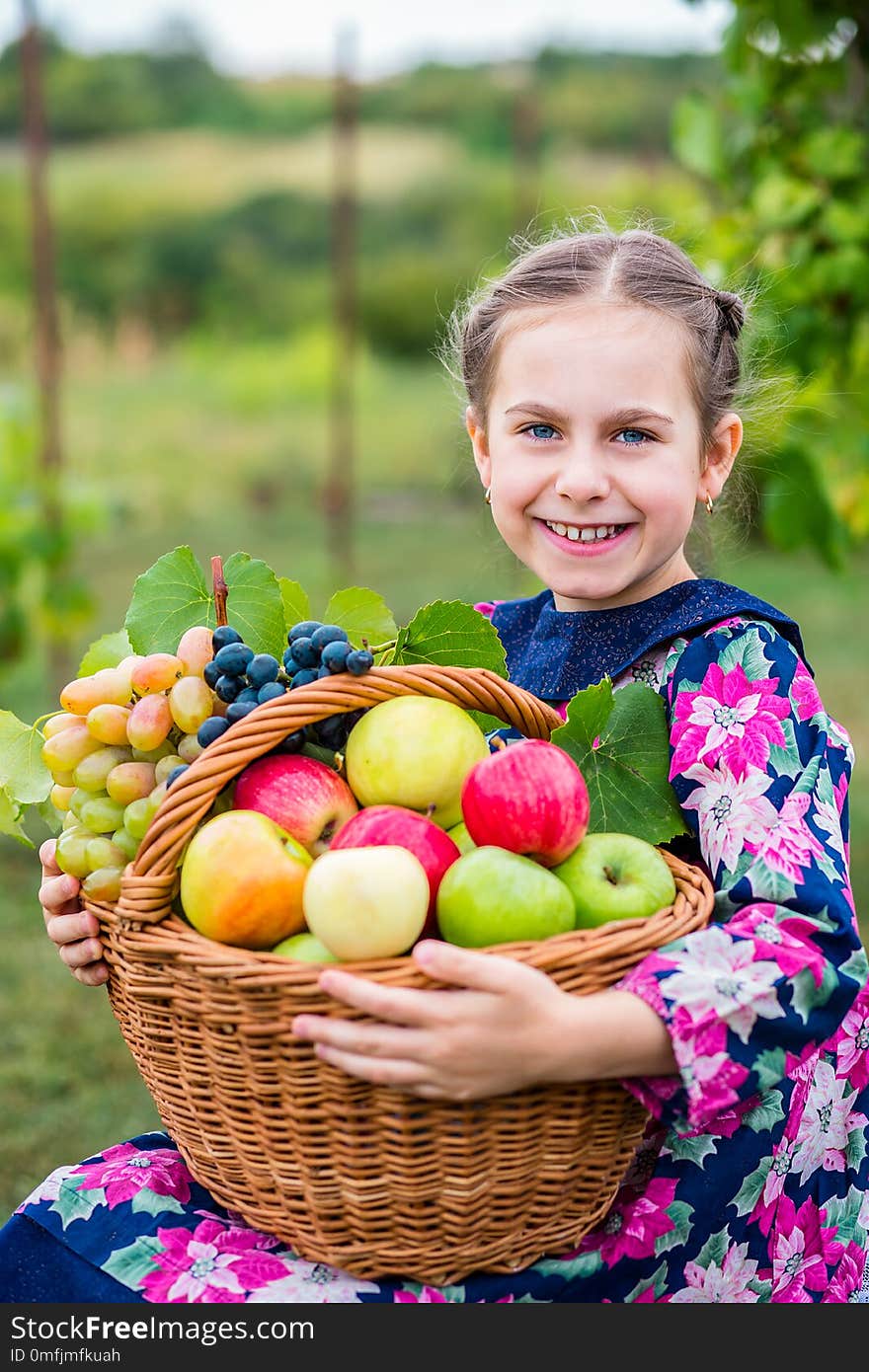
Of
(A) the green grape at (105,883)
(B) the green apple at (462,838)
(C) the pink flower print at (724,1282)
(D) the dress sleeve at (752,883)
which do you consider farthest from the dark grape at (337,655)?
(C) the pink flower print at (724,1282)

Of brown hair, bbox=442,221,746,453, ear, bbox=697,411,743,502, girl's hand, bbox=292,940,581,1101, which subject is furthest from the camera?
ear, bbox=697,411,743,502

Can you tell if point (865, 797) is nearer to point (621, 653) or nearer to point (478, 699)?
point (621, 653)

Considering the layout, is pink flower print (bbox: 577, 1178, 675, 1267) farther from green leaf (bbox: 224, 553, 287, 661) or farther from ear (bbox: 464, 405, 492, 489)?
ear (bbox: 464, 405, 492, 489)

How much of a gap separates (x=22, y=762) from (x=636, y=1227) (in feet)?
2.95

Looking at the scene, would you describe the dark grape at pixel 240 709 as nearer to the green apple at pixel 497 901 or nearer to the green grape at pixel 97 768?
the green grape at pixel 97 768

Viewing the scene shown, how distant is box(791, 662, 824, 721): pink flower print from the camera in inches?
65.1

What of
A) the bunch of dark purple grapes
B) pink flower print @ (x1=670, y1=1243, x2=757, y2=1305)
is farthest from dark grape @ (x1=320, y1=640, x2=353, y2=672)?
pink flower print @ (x1=670, y1=1243, x2=757, y2=1305)

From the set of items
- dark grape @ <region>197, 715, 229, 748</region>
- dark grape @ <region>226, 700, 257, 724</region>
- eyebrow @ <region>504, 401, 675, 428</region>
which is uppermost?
eyebrow @ <region>504, 401, 675, 428</region>

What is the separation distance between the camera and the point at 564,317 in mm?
1795

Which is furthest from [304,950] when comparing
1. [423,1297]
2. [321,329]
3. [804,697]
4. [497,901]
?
[321,329]

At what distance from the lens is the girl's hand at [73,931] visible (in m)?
1.48

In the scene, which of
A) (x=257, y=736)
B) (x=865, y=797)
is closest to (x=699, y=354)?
(x=257, y=736)

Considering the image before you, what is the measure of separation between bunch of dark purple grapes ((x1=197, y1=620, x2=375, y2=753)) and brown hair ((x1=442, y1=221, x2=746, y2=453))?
2.09ft

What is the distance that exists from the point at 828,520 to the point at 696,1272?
214cm
